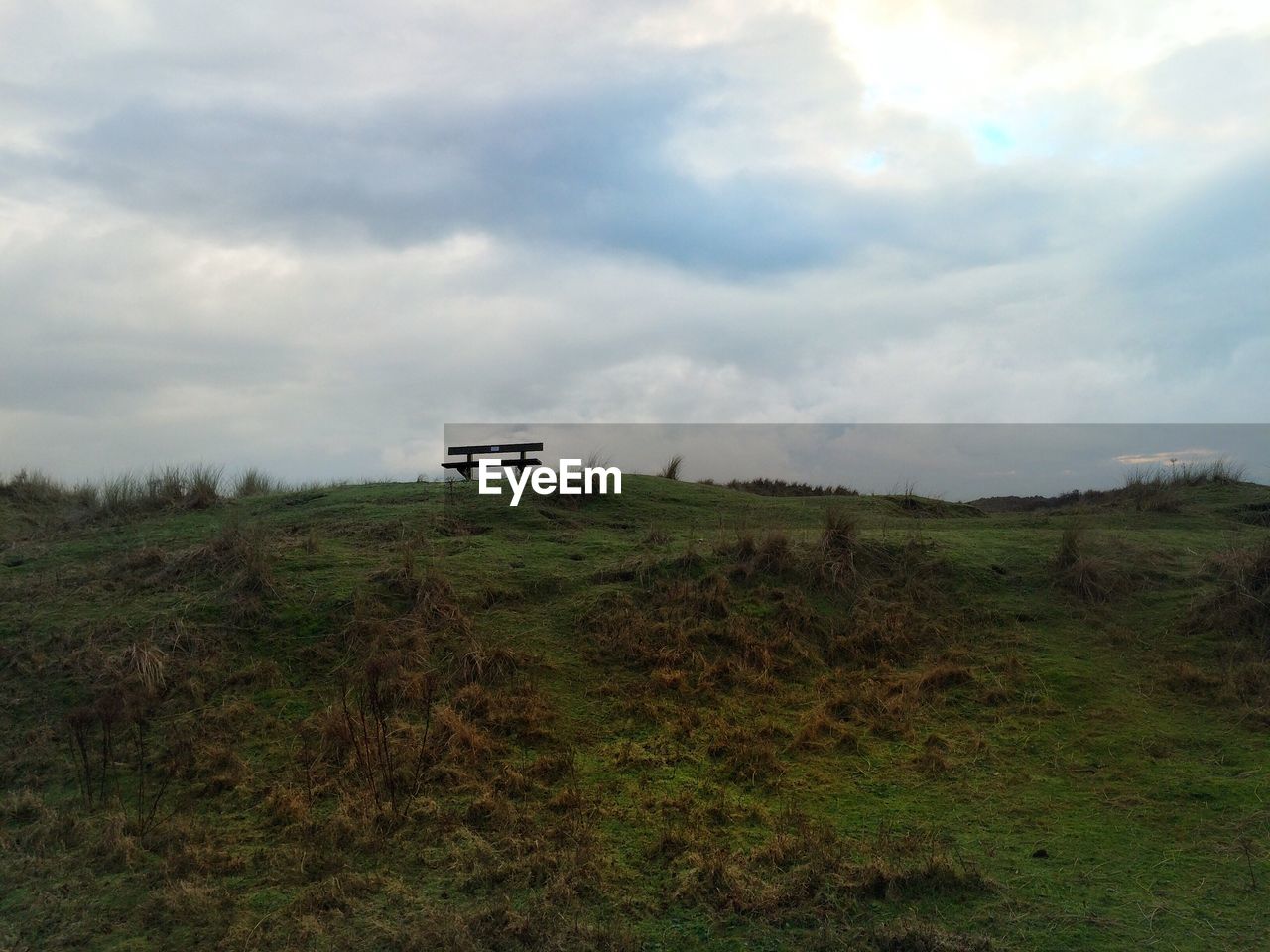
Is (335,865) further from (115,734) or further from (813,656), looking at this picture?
(813,656)

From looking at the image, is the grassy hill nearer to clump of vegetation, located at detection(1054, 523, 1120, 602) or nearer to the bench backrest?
clump of vegetation, located at detection(1054, 523, 1120, 602)

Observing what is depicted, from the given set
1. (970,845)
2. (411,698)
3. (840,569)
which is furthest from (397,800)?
(840,569)

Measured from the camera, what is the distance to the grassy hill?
541cm

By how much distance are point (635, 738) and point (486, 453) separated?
11.8m

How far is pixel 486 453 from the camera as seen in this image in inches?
747

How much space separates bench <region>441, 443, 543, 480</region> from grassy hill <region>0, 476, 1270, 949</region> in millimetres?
5158

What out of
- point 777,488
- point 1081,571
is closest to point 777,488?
point 777,488

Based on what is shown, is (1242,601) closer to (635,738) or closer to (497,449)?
(635,738)

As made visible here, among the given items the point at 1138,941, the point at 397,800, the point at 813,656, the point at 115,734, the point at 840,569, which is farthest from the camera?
the point at 840,569

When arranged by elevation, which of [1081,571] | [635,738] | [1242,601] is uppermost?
[1081,571]

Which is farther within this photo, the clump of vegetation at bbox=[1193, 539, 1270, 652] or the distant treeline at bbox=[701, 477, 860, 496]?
the distant treeline at bbox=[701, 477, 860, 496]

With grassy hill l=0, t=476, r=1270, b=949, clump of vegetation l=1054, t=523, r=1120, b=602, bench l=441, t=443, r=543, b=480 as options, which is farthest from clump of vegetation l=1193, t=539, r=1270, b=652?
bench l=441, t=443, r=543, b=480

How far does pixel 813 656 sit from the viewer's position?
9469 mm

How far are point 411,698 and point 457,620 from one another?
50.9 inches
